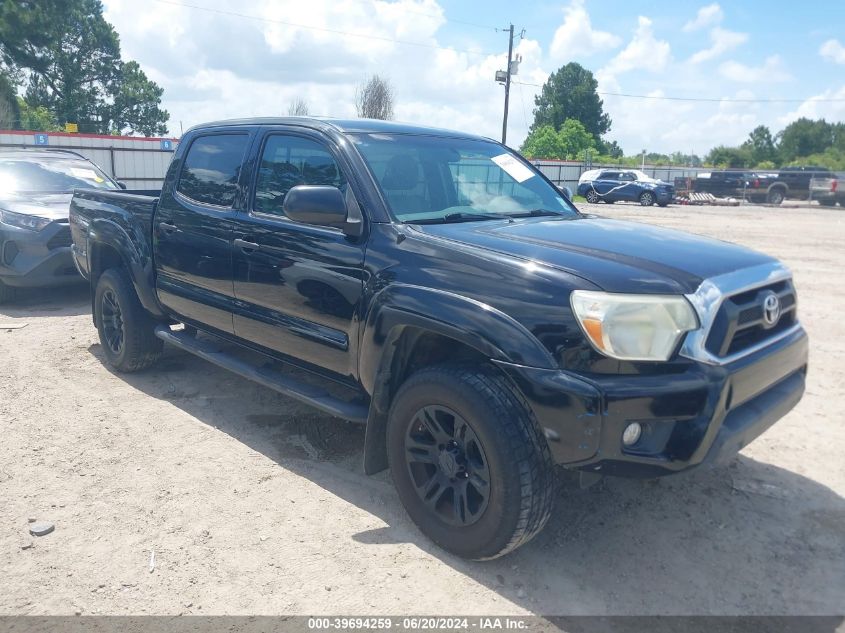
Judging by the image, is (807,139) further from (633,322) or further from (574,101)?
(633,322)

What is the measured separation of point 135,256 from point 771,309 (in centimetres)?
419

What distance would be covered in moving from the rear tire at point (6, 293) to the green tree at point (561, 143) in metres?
54.9

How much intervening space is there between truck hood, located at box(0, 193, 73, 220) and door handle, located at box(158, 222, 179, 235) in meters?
3.68

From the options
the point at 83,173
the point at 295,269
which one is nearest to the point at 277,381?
the point at 295,269

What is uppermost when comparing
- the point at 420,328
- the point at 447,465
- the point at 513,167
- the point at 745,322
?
the point at 513,167

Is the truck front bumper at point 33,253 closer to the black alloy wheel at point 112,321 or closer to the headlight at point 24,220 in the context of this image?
the headlight at point 24,220

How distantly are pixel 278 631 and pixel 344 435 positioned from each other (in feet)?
6.32

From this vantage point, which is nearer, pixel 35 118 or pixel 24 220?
pixel 24 220

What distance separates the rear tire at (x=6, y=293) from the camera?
26.6 ft

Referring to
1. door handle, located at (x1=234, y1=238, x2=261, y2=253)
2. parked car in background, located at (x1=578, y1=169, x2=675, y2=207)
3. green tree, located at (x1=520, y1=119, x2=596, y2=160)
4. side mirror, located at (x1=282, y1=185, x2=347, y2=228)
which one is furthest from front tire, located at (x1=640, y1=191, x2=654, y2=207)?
green tree, located at (x1=520, y1=119, x2=596, y2=160)

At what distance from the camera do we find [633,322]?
268 centimetres

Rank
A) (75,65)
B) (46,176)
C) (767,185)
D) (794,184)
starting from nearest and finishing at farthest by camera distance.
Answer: (46,176)
(767,185)
(794,184)
(75,65)

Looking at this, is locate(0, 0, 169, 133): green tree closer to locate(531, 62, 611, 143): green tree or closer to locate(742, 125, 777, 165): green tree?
locate(531, 62, 611, 143): green tree

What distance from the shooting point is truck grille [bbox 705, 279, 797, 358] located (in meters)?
2.78
